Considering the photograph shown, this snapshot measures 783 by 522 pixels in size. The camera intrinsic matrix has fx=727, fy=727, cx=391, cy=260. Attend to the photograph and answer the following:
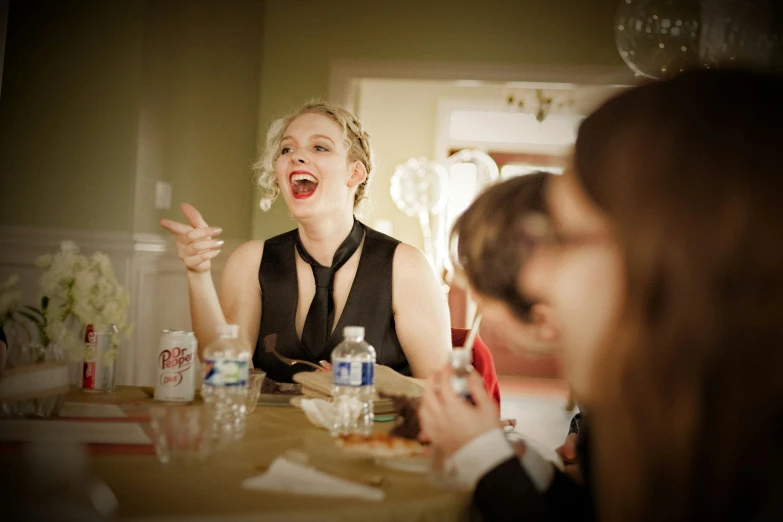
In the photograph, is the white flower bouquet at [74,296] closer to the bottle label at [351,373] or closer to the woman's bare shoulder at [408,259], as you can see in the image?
the bottle label at [351,373]

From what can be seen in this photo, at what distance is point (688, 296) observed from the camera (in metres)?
0.73

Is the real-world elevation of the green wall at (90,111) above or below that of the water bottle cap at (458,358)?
above

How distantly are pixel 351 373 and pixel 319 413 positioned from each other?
14 cm

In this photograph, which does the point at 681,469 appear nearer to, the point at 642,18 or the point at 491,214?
the point at 491,214

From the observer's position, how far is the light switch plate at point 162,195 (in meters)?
3.69

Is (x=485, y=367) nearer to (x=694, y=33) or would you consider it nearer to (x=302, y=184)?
(x=302, y=184)

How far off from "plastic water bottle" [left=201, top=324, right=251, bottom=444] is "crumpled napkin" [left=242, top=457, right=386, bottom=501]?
23 centimetres

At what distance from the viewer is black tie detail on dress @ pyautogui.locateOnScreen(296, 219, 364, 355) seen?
208cm

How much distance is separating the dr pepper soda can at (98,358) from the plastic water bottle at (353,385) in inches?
21.3

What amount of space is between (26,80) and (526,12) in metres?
2.76

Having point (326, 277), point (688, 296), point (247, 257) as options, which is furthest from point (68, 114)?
point (688, 296)

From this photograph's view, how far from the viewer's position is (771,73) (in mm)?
784

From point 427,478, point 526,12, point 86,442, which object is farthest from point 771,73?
point 526,12

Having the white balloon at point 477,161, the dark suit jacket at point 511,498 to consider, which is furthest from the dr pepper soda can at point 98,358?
the white balloon at point 477,161
